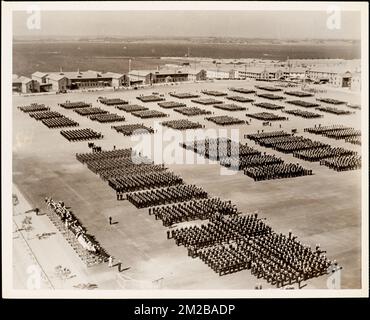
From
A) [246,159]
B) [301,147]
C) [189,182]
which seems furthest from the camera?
[301,147]

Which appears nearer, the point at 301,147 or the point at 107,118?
the point at 301,147

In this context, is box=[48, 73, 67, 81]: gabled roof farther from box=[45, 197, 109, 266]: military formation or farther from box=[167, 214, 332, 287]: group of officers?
box=[167, 214, 332, 287]: group of officers

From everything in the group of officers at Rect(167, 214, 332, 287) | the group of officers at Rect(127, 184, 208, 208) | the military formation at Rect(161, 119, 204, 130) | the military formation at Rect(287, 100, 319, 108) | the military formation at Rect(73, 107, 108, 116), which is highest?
the military formation at Rect(287, 100, 319, 108)

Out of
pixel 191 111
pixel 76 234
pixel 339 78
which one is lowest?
pixel 76 234

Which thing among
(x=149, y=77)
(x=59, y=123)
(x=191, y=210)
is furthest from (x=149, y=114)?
(x=191, y=210)

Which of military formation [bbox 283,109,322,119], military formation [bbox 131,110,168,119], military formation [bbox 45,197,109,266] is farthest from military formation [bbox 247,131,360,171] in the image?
military formation [bbox 45,197,109,266]

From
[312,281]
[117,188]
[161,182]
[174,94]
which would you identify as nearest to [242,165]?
[161,182]

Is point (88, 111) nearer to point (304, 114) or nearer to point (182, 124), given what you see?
point (182, 124)

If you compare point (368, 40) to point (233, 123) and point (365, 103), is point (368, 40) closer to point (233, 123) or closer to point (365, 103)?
point (365, 103)
